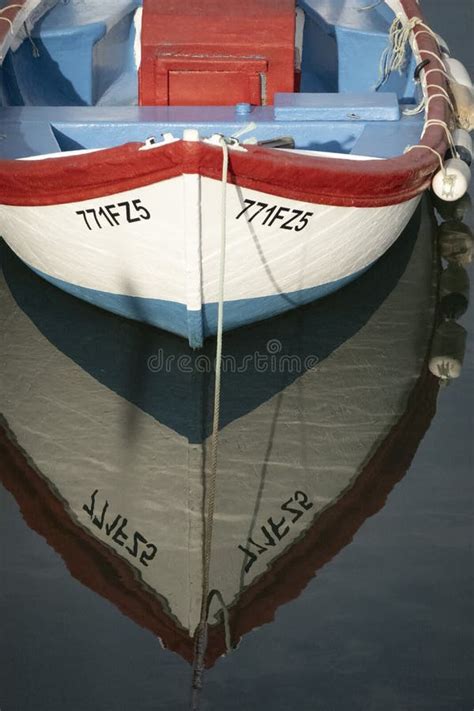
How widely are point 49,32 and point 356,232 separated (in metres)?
2.93

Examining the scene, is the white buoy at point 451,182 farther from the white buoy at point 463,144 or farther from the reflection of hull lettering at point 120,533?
the reflection of hull lettering at point 120,533

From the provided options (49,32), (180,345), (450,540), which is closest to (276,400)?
(180,345)

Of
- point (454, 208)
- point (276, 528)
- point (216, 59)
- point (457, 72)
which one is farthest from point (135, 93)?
point (276, 528)

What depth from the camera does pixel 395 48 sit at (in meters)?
7.80

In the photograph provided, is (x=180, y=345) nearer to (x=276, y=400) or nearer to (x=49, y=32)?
(x=276, y=400)

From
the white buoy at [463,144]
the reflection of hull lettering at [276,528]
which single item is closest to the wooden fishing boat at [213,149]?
the white buoy at [463,144]

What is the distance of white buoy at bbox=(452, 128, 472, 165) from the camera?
6.74 m

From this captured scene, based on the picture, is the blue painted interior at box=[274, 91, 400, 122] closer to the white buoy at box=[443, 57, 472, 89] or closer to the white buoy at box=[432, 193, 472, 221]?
the white buoy at box=[443, 57, 472, 89]

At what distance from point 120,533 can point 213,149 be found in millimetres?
1514

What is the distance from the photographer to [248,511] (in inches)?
207

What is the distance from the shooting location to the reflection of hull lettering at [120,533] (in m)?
5.05

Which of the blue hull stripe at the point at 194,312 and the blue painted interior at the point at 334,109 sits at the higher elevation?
the blue painted interior at the point at 334,109

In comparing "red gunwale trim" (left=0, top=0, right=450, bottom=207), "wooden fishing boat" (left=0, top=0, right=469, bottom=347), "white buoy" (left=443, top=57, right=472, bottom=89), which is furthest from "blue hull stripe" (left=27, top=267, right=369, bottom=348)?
"white buoy" (left=443, top=57, right=472, bottom=89)

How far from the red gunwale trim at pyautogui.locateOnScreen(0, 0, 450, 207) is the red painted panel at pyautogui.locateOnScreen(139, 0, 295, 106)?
1.27 meters
